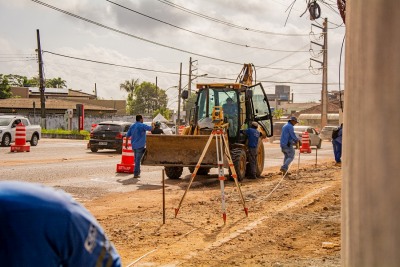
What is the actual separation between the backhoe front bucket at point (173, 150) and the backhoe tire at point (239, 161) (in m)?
0.92

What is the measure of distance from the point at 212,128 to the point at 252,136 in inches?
45.8

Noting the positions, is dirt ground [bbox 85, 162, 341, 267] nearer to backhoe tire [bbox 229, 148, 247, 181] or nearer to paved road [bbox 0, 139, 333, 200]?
paved road [bbox 0, 139, 333, 200]

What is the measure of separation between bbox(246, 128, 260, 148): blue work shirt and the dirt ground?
9.98ft

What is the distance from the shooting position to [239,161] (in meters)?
17.0

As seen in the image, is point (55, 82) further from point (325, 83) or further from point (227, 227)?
point (227, 227)

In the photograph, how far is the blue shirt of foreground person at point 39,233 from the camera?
215 cm

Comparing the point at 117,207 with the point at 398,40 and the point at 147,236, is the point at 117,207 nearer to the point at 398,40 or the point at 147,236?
the point at 147,236

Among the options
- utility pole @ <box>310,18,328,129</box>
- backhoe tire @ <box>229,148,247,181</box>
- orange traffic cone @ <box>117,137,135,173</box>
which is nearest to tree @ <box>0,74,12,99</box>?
utility pole @ <box>310,18,328,129</box>

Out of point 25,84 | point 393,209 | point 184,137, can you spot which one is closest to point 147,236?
point 393,209

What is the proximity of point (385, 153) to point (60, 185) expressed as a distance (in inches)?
495

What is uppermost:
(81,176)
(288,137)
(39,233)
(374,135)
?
(374,135)

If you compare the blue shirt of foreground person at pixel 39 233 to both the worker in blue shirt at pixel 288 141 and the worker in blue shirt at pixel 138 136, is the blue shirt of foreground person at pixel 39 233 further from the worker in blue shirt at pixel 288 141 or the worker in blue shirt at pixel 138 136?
the worker in blue shirt at pixel 288 141

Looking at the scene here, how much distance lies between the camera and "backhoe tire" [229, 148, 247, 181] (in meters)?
17.0

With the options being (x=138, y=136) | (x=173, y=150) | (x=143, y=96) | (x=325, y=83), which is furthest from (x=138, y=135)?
(x=143, y=96)
